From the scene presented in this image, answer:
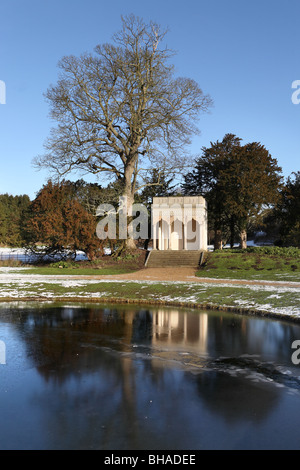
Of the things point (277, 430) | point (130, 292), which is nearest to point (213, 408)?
point (277, 430)

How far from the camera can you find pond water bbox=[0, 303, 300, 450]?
4.59 metres

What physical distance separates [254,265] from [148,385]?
19.6 meters

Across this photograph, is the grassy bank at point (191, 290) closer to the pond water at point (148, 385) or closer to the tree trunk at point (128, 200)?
the pond water at point (148, 385)

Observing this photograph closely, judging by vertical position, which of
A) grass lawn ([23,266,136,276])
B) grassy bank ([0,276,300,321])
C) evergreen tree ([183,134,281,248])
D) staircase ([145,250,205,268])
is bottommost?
grassy bank ([0,276,300,321])

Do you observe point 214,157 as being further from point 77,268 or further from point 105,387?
point 105,387

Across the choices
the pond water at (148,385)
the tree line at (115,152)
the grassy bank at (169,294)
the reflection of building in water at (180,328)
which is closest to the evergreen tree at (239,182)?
the tree line at (115,152)

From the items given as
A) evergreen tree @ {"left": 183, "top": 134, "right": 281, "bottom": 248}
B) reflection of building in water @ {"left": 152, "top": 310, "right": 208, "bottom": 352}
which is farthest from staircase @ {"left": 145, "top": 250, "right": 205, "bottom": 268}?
reflection of building in water @ {"left": 152, "top": 310, "right": 208, "bottom": 352}

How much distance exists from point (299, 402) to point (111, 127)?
26.8m

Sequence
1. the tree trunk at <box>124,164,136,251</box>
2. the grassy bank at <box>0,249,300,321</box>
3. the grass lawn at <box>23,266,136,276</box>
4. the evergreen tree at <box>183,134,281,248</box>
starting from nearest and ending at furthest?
the grassy bank at <box>0,249,300,321</box> → the grass lawn at <box>23,266,136,276</box> → the tree trunk at <box>124,164,136,251</box> → the evergreen tree at <box>183,134,281,248</box>

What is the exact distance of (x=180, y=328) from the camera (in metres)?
10.6

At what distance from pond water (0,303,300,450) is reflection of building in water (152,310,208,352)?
27 millimetres

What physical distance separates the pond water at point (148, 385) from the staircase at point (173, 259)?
16.5 m

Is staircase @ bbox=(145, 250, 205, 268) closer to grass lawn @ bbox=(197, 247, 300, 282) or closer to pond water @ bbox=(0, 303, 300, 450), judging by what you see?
grass lawn @ bbox=(197, 247, 300, 282)

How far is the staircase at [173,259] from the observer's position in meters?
27.7
